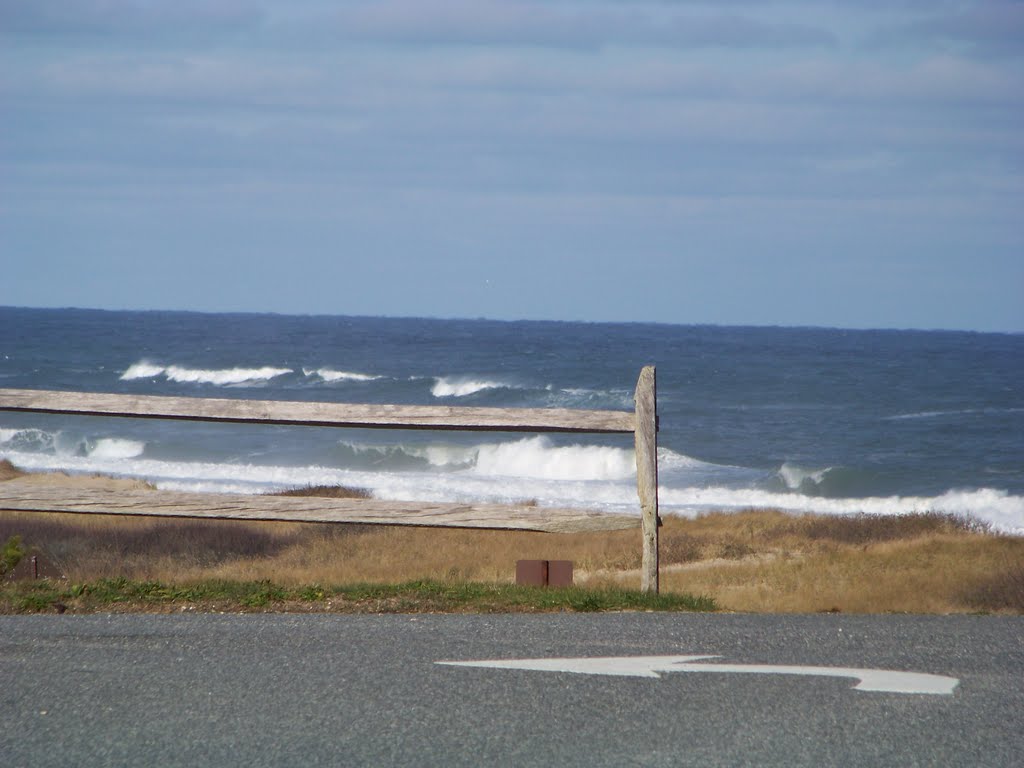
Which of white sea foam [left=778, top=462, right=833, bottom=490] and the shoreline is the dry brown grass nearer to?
the shoreline

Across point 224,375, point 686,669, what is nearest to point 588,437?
point 686,669

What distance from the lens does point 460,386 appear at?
61062 millimetres

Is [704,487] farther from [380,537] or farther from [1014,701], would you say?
[1014,701]

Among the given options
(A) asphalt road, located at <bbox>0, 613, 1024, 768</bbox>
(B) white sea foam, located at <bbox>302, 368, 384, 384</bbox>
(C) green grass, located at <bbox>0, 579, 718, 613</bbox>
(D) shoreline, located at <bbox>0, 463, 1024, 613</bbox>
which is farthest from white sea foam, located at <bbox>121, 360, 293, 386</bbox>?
(A) asphalt road, located at <bbox>0, 613, 1024, 768</bbox>

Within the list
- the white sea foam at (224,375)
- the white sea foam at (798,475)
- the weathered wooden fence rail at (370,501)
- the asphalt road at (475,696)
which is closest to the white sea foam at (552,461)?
the white sea foam at (798,475)

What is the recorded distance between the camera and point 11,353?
263ft

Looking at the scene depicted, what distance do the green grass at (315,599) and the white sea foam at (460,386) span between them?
5098cm

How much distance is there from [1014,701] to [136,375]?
71202mm

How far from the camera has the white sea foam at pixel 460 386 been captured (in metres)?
59.3

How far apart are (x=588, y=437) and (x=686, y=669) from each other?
32.2m

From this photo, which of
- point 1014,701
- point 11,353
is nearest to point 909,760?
point 1014,701

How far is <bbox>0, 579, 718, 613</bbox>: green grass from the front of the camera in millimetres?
6699

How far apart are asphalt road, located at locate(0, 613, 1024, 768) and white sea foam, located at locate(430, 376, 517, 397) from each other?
52.2 m

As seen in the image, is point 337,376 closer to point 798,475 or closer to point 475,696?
point 798,475
